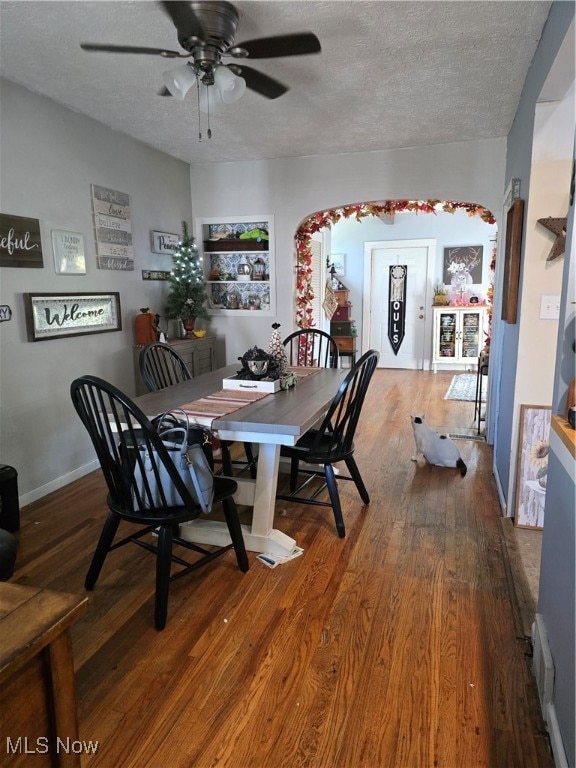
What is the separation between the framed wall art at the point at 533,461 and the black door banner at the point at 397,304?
5.59m

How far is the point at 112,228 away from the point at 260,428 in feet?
8.09

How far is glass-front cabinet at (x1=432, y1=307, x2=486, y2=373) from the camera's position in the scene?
7.75 metres

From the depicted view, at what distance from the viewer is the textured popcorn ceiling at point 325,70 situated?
2.18 m

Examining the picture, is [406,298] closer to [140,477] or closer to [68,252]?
[68,252]

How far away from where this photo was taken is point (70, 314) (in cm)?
341

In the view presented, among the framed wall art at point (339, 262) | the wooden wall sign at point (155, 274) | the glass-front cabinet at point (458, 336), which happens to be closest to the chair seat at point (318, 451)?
the wooden wall sign at point (155, 274)

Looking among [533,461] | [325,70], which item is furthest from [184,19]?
[533,461]

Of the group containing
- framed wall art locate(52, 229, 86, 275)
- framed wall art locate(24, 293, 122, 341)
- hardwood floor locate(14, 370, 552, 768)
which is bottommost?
hardwood floor locate(14, 370, 552, 768)

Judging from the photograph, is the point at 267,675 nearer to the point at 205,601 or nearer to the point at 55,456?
the point at 205,601

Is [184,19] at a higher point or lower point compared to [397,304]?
higher

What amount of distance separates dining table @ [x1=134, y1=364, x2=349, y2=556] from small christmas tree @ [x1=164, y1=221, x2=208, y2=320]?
1.73m

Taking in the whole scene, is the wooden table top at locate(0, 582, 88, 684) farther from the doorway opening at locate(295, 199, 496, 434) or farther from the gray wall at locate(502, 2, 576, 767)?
the doorway opening at locate(295, 199, 496, 434)

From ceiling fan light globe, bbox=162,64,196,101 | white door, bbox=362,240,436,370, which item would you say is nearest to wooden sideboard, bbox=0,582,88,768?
ceiling fan light globe, bbox=162,64,196,101

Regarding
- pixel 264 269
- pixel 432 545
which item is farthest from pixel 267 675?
pixel 264 269
